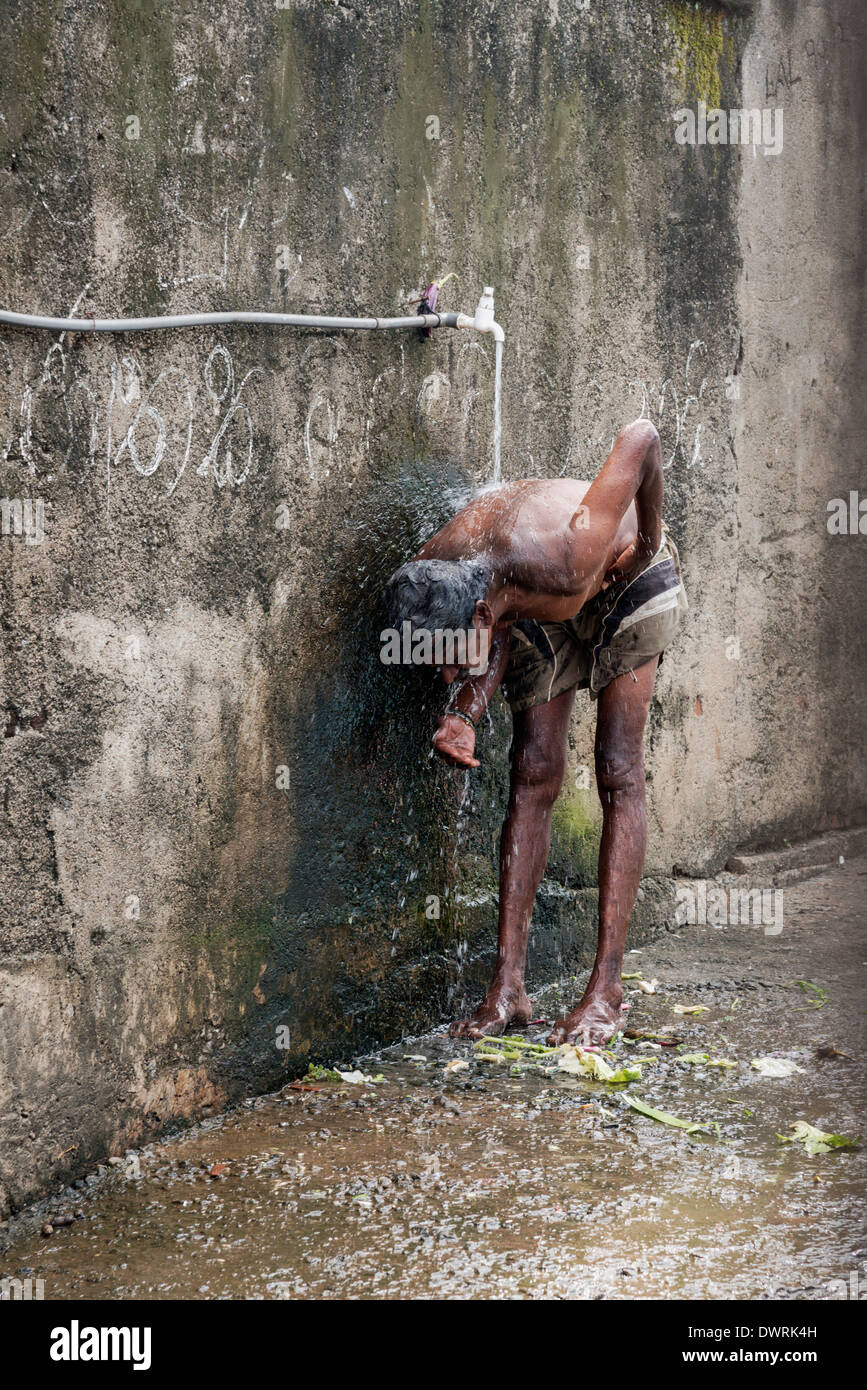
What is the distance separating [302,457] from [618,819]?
1.42 metres

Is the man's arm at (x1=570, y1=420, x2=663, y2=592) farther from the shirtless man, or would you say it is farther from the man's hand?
the man's hand

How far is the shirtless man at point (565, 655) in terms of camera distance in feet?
12.0

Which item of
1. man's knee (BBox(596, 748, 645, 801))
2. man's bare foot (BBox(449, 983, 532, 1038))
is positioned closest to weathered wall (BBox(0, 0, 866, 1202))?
man's bare foot (BBox(449, 983, 532, 1038))

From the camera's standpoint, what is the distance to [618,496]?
369 centimetres

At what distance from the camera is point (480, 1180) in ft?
10.0

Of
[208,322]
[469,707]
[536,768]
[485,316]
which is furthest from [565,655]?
[208,322]

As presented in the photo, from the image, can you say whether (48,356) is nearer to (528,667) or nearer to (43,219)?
(43,219)

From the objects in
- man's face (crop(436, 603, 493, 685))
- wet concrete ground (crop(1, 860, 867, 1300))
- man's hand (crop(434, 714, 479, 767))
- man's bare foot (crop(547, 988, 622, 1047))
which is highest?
man's face (crop(436, 603, 493, 685))

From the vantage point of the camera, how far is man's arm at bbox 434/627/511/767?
3.64 metres

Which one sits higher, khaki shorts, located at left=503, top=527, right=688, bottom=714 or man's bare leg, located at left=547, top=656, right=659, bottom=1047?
khaki shorts, located at left=503, top=527, right=688, bottom=714

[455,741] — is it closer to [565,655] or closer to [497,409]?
[565,655]

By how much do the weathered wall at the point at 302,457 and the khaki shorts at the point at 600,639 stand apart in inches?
11.5
